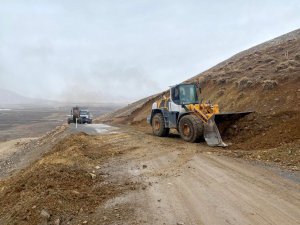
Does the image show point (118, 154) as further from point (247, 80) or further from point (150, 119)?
point (247, 80)

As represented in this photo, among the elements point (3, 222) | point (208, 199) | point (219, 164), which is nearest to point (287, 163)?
point (219, 164)

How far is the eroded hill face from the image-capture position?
14.1 meters

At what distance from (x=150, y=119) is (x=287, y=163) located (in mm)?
9985

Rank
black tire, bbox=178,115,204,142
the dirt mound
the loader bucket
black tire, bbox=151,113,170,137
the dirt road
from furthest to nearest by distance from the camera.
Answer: black tire, bbox=151,113,170,137
black tire, bbox=178,115,204,142
the loader bucket
the dirt mound
the dirt road

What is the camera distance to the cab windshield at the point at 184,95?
55.0 feet

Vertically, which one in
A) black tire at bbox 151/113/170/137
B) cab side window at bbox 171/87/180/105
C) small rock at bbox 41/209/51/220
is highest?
cab side window at bbox 171/87/180/105

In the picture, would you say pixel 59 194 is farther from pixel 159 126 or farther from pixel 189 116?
pixel 159 126

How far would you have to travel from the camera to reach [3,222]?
7.09 metres

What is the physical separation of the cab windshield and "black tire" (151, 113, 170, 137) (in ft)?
5.66

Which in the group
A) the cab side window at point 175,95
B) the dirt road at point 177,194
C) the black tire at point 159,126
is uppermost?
the cab side window at point 175,95

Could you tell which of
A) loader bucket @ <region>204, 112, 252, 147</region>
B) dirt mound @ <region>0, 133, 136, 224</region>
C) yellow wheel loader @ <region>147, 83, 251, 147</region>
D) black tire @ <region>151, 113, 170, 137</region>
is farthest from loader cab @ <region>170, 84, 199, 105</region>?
dirt mound @ <region>0, 133, 136, 224</region>

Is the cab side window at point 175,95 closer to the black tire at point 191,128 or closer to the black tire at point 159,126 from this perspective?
the black tire at point 191,128

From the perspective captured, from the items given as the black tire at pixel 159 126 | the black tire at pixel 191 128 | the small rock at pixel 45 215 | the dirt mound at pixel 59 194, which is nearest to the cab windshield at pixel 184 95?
the black tire at pixel 191 128

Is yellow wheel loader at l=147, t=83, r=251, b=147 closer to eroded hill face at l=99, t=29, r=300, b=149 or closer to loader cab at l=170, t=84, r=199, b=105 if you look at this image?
loader cab at l=170, t=84, r=199, b=105
